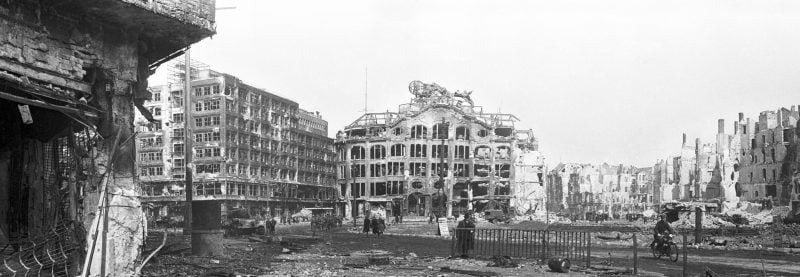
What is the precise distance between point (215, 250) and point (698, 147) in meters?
138

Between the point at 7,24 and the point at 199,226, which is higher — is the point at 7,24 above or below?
above

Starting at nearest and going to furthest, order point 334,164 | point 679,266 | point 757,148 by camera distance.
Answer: point 679,266 < point 757,148 < point 334,164

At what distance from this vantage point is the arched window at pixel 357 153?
103 m

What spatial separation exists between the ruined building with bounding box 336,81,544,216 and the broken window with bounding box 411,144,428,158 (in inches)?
1.7

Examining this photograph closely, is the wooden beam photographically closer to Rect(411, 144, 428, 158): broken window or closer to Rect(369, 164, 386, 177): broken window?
Rect(411, 144, 428, 158): broken window

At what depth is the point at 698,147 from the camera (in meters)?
141

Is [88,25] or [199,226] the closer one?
[88,25]

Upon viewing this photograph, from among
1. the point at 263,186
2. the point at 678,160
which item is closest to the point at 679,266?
the point at 263,186

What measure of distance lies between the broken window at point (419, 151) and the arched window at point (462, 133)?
213 inches

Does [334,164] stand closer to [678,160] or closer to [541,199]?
[541,199]

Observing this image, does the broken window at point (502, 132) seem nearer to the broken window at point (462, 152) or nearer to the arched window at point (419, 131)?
the broken window at point (462, 152)

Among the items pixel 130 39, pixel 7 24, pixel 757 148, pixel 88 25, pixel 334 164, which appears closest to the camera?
pixel 7 24

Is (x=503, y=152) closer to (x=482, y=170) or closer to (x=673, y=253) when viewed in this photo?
(x=482, y=170)

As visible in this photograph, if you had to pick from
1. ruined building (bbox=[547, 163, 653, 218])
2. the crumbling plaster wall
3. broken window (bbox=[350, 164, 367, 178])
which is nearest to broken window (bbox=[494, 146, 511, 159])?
broken window (bbox=[350, 164, 367, 178])
